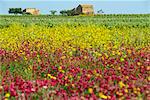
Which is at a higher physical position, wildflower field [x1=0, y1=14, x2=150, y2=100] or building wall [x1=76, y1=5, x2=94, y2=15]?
wildflower field [x1=0, y1=14, x2=150, y2=100]

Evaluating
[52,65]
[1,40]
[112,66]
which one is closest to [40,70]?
[52,65]

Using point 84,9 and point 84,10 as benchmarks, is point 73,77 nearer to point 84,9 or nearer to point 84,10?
point 84,10

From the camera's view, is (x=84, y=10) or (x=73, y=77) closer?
(x=73, y=77)

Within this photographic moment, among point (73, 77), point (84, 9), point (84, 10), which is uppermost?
point (73, 77)

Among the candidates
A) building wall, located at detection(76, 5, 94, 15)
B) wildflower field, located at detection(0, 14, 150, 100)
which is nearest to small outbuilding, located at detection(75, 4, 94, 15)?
building wall, located at detection(76, 5, 94, 15)

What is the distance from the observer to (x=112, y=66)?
7773mm

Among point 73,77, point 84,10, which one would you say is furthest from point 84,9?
point 73,77

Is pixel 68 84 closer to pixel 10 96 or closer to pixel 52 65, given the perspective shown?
pixel 10 96

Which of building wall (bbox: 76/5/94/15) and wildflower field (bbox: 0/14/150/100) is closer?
wildflower field (bbox: 0/14/150/100)

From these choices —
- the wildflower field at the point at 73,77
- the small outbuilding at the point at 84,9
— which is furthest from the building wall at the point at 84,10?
the wildflower field at the point at 73,77

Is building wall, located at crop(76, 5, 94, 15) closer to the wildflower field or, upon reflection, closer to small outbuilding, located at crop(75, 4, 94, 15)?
small outbuilding, located at crop(75, 4, 94, 15)

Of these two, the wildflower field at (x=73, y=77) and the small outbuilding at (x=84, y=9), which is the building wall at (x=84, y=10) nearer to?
the small outbuilding at (x=84, y=9)

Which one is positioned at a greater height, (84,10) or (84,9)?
(84,9)

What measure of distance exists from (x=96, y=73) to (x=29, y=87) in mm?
1266
